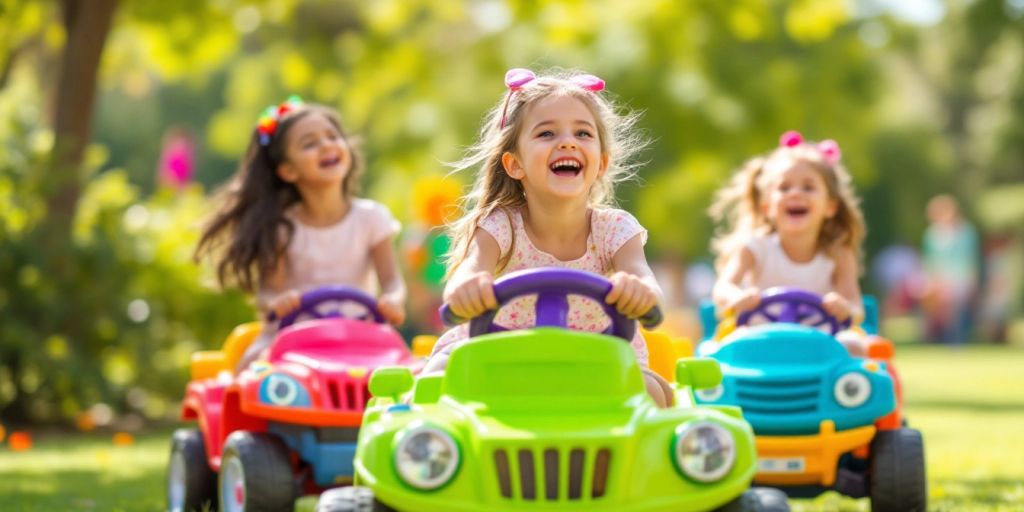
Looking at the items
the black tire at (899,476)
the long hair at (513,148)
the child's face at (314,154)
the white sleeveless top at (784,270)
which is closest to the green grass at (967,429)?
the black tire at (899,476)

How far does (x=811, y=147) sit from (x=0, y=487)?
445 centimetres

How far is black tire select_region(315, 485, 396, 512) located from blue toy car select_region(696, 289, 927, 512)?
229 cm

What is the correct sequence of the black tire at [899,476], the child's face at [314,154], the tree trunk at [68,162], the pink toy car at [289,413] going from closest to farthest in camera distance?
1. the pink toy car at [289,413]
2. the black tire at [899,476]
3. the child's face at [314,154]
4. the tree trunk at [68,162]

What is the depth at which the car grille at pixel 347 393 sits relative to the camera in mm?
5648

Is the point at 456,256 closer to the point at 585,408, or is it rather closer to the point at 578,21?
the point at 585,408

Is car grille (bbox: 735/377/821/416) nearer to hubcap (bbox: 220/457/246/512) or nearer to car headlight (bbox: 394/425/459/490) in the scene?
hubcap (bbox: 220/457/246/512)

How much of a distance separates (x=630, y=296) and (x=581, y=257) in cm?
86

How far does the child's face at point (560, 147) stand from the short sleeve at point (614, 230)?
0.18 metres

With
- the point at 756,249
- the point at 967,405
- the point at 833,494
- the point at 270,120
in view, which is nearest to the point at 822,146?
the point at 756,249

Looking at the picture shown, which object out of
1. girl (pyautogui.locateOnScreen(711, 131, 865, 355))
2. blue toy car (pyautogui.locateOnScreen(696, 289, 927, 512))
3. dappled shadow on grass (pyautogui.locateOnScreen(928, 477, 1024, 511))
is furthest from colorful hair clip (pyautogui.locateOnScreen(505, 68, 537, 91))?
dappled shadow on grass (pyautogui.locateOnScreen(928, 477, 1024, 511))

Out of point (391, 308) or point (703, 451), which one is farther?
point (391, 308)

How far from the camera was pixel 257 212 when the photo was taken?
7.07 m

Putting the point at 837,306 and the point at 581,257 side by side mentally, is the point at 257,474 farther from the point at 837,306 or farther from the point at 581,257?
the point at 837,306

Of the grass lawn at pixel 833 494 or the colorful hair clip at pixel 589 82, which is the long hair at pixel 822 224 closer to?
the grass lawn at pixel 833 494
